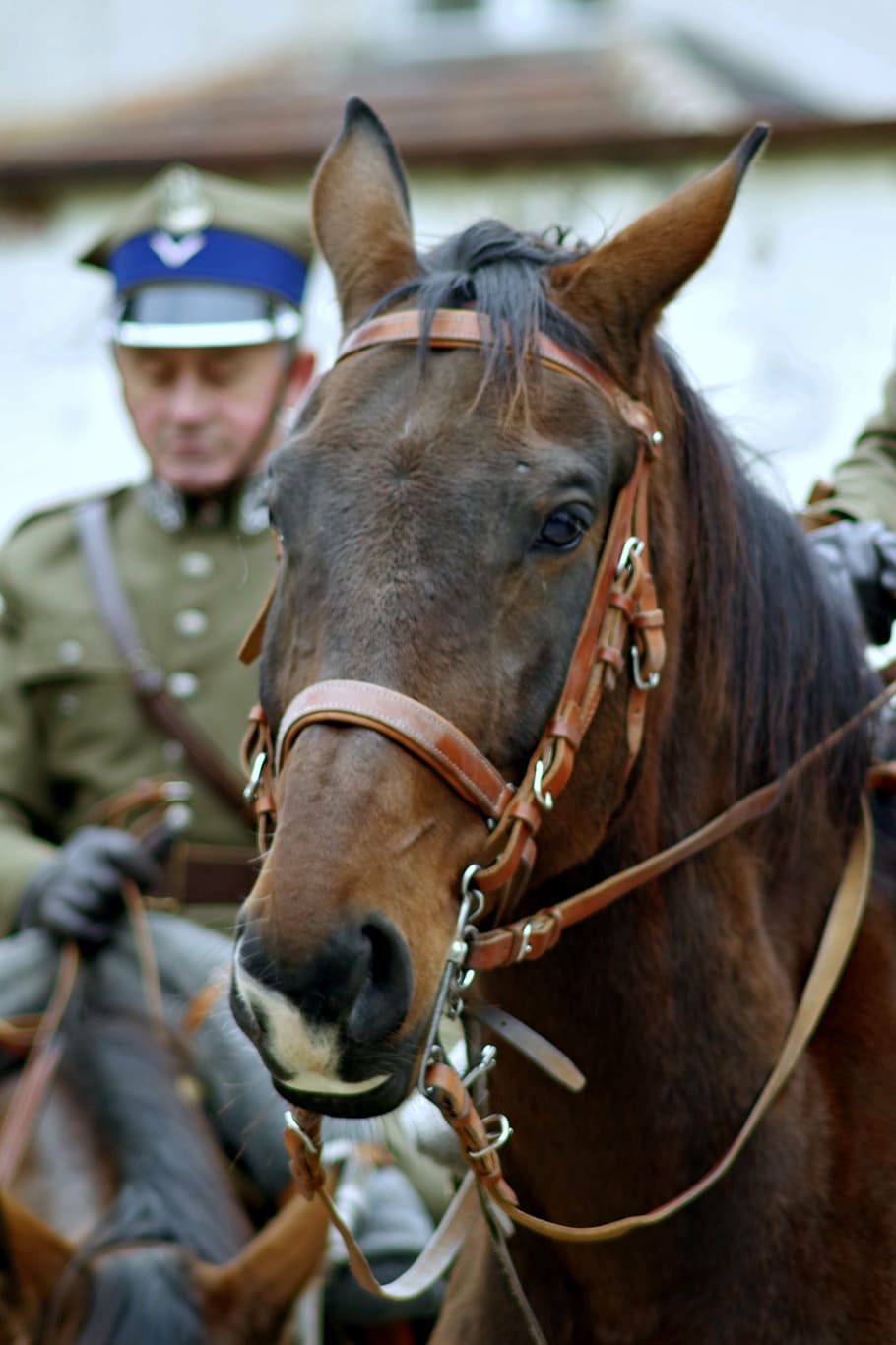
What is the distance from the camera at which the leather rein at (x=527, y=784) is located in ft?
6.37

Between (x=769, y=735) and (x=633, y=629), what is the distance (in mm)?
377

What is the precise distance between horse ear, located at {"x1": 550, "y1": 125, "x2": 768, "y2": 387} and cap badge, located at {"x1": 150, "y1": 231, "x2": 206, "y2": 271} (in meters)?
2.64

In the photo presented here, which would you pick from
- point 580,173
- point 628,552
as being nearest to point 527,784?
point 628,552

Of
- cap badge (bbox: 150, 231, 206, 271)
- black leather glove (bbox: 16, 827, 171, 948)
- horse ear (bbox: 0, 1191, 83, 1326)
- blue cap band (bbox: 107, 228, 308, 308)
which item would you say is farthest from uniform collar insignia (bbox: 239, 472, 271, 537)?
horse ear (bbox: 0, 1191, 83, 1326)

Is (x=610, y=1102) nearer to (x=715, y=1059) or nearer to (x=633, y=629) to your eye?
(x=715, y=1059)

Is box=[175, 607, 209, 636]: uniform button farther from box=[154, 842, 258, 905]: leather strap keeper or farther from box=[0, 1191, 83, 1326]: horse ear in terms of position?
box=[0, 1191, 83, 1326]: horse ear

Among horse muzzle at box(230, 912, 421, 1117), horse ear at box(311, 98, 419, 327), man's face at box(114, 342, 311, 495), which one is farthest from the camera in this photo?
man's face at box(114, 342, 311, 495)

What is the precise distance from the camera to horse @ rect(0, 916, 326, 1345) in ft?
8.85

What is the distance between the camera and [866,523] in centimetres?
298

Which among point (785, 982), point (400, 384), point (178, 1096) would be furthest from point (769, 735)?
point (178, 1096)

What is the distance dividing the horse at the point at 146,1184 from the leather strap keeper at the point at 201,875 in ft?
1.50

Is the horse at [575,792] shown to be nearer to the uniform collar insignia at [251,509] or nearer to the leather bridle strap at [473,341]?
the leather bridle strap at [473,341]

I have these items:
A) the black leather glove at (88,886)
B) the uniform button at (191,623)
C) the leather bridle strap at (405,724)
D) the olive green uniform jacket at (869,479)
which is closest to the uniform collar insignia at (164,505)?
the uniform button at (191,623)

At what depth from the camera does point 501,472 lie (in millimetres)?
2037
